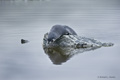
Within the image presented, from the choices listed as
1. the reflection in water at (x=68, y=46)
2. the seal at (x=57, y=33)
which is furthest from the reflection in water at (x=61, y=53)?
the seal at (x=57, y=33)

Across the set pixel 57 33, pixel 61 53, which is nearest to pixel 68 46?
pixel 57 33

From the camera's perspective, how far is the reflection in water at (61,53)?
1529cm

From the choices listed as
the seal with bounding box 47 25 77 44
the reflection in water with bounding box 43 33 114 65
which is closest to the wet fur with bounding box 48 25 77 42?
the seal with bounding box 47 25 77 44

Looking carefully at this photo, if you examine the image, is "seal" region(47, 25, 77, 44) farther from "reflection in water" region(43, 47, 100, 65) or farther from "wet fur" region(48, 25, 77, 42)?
"reflection in water" region(43, 47, 100, 65)

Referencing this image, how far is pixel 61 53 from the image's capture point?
54.3 ft

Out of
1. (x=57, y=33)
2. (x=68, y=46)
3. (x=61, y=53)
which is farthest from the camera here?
(x=57, y=33)

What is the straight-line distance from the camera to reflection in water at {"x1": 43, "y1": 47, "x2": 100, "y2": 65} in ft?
50.1

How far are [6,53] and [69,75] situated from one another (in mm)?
4554

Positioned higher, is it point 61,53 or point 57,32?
point 57,32

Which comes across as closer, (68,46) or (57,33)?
(68,46)

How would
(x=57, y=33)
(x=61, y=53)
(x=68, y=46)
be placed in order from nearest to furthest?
1. (x=61, y=53)
2. (x=68, y=46)
3. (x=57, y=33)

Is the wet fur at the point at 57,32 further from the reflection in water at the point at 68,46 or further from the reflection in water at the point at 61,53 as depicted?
the reflection in water at the point at 61,53

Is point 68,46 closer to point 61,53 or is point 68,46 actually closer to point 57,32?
point 57,32

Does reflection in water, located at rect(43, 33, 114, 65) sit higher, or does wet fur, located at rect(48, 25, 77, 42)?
wet fur, located at rect(48, 25, 77, 42)
